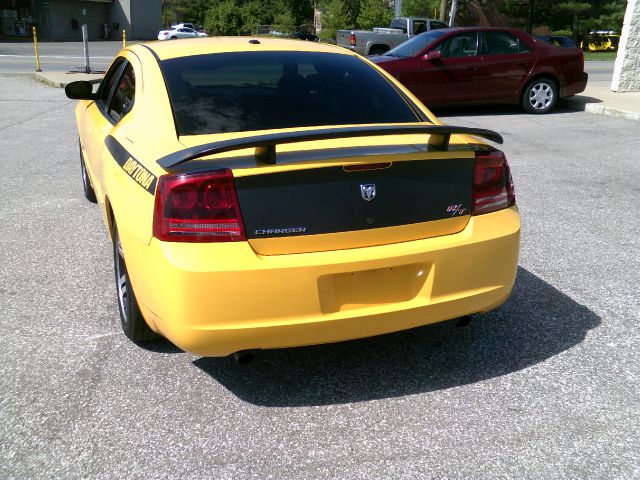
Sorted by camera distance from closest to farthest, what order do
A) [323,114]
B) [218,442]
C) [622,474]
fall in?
[622,474]
[218,442]
[323,114]

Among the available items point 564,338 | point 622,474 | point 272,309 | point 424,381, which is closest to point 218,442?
point 272,309

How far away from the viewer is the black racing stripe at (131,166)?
9.36ft

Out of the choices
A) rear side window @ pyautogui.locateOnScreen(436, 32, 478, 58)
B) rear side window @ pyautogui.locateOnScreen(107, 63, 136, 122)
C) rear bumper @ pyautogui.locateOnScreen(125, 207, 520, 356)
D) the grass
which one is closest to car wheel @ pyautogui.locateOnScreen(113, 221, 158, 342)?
rear bumper @ pyautogui.locateOnScreen(125, 207, 520, 356)

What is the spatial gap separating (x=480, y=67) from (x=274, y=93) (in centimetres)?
922

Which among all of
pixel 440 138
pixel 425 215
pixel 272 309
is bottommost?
pixel 272 309

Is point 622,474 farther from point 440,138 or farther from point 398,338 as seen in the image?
point 440,138

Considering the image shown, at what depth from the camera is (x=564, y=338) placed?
366 cm

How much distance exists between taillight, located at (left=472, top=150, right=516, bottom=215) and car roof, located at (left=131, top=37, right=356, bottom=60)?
4.72ft

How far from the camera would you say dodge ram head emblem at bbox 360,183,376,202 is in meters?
2.81

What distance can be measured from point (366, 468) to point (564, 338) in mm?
1629

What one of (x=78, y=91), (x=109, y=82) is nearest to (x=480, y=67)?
(x=109, y=82)

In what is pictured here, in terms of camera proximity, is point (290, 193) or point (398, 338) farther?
point (398, 338)

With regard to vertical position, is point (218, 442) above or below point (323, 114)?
below

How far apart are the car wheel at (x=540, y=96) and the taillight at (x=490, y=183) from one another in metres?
9.96
